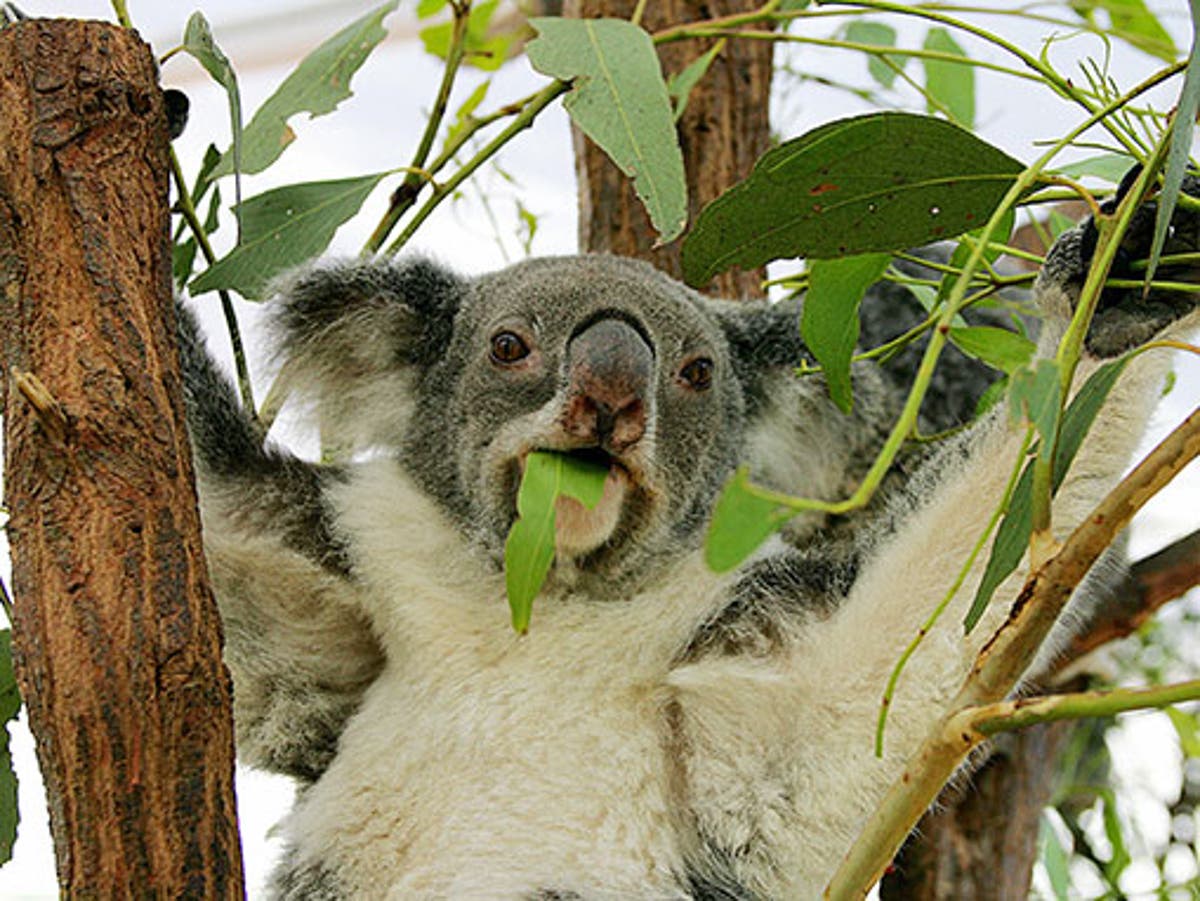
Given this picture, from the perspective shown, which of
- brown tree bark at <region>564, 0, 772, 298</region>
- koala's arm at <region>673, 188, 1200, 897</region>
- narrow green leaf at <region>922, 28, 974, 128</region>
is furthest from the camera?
brown tree bark at <region>564, 0, 772, 298</region>

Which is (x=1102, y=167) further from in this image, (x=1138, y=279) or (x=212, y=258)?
(x=212, y=258)

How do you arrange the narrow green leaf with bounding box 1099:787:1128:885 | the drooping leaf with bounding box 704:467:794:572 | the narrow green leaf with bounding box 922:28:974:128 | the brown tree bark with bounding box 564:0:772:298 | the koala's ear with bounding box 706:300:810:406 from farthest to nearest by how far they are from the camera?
the narrow green leaf with bounding box 1099:787:1128:885, the brown tree bark with bounding box 564:0:772:298, the narrow green leaf with bounding box 922:28:974:128, the koala's ear with bounding box 706:300:810:406, the drooping leaf with bounding box 704:467:794:572

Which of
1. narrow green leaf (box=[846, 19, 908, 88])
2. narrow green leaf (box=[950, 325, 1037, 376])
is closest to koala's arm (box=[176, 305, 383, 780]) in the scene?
narrow green leaf (box=[950, 325, 1037, 376])

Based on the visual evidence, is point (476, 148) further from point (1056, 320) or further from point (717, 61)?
point (1056, 320)

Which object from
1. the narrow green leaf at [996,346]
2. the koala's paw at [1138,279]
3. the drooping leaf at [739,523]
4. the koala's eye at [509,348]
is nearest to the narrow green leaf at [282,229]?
the koala's eye at [509,348]

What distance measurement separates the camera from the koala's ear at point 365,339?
2.64m

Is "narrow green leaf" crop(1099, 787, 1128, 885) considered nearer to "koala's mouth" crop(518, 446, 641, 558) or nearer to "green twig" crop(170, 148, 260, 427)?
"koala's mouth" crop(518, 446, 641, 558)

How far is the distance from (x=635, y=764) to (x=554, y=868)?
194 mm

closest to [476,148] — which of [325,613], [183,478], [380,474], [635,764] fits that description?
[380,474]

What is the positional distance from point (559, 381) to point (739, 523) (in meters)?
1.29

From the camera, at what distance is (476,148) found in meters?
3.07

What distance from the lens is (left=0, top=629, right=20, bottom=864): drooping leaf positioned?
2.08 m

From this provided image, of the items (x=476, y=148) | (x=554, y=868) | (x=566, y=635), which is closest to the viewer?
(x=554, y=868)

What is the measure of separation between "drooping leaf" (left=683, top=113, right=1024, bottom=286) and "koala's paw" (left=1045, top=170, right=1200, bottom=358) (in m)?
0.31
